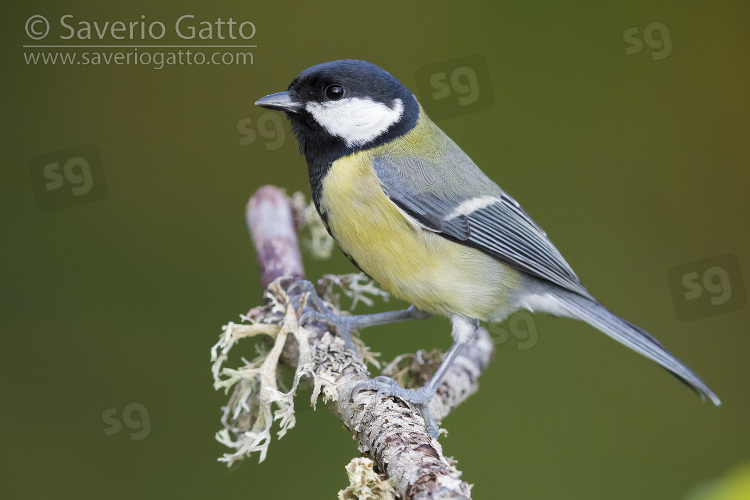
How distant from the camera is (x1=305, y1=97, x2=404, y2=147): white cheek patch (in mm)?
1530

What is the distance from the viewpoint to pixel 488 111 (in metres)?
2.38

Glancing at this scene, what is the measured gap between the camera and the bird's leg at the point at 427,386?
1153 millimetres

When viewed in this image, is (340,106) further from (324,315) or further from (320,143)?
(324,315)

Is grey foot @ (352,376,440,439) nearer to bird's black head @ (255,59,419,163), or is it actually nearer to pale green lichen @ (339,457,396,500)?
pale green lichen @ (339,457,396,500)

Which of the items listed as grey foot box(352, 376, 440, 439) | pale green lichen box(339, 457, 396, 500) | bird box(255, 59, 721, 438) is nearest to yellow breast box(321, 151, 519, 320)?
bird box(255, 59, 721, 438)

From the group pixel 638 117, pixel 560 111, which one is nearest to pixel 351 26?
pixel 560 111

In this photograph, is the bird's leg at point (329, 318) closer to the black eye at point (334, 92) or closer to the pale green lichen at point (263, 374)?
the pale green lichen at point (263, 374)

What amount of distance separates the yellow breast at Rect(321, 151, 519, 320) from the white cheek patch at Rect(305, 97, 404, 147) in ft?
0.15

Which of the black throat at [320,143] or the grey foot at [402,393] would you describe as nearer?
the grey foot at [402,393]

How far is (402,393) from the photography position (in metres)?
1.22

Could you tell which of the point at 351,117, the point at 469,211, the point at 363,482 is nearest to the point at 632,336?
the point at 469,211

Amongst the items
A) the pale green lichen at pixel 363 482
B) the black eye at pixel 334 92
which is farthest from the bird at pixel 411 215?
the pale green lichen at pixel 363 482

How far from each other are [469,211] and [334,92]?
400 millimetres

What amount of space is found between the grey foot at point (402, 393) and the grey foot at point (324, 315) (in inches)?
8.8
